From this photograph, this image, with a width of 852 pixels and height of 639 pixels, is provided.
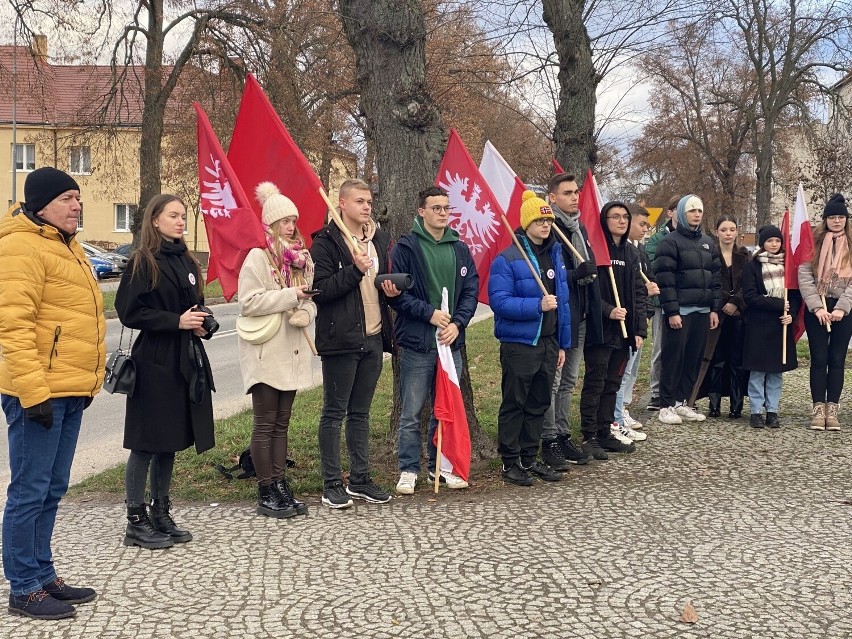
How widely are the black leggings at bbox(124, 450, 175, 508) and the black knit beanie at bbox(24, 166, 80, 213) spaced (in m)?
1.53

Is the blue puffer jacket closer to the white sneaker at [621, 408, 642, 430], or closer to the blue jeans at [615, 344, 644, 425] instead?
the blue jeans at [615, 344, 644, 425]

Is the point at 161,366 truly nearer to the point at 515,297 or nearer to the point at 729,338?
the point at 515,297

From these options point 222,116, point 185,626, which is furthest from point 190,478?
point 222,116

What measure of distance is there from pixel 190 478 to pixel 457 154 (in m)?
3.10

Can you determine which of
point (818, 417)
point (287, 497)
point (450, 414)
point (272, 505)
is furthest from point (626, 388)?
point (272, 505)

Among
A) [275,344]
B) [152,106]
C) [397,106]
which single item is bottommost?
[275,344]

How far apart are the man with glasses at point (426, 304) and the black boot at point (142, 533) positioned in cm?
168

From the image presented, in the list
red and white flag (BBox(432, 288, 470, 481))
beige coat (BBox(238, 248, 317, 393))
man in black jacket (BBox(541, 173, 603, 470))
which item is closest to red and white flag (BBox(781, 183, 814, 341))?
man in black jacket (BBox(541, 173, 603, 470))

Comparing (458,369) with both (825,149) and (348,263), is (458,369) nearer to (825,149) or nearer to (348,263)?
(348,263)

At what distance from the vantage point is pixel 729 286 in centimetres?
927

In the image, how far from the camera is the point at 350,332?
5.82m

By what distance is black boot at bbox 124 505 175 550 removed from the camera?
506 centimetres

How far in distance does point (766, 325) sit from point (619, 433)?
2.14 metres

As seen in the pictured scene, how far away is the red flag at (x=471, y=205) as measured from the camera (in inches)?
273
